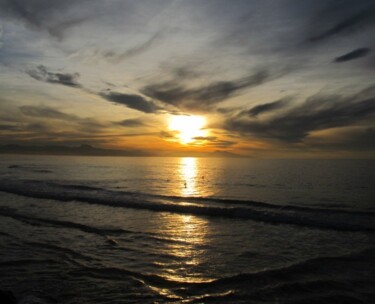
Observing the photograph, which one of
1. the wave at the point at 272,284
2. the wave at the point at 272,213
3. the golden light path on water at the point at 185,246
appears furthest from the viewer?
the wave at the point at 272,213

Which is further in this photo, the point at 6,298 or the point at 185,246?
the point at 185,246

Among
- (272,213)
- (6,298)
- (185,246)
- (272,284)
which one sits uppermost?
(6,298)

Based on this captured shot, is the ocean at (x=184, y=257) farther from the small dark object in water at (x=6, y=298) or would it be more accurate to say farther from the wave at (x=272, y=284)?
the small dark object in water at (x=6, y=298)

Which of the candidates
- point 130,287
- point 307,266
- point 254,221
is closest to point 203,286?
point 130,287

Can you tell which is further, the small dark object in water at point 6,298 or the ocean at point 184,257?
the ocean at point 184,257

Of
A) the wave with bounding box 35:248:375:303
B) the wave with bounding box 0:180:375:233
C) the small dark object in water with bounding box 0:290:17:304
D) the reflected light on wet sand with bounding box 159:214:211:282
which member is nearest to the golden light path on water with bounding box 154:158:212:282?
the reflected light on wet sand with bounding box 159:214:211:282

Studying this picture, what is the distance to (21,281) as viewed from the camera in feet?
36.1

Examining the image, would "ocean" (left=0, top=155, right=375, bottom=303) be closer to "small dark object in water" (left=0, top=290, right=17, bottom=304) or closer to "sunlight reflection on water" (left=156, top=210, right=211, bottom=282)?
"sunlight reflection on water" (left=156, top=210, right=211, bottom=282)

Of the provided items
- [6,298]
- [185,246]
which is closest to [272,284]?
[185,246]

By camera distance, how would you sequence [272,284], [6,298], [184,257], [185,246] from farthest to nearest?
1. [185,246]
2. [184,257]
3. [272,284]
4. [6,298]

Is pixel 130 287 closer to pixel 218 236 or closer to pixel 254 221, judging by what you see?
pixel 218 236

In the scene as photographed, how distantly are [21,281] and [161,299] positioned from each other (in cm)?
500

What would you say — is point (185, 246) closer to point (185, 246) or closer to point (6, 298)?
point (185, 246)

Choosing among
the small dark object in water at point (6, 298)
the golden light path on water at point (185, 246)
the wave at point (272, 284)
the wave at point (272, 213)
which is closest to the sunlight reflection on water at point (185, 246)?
the golden light path on water at point (185, 246)
